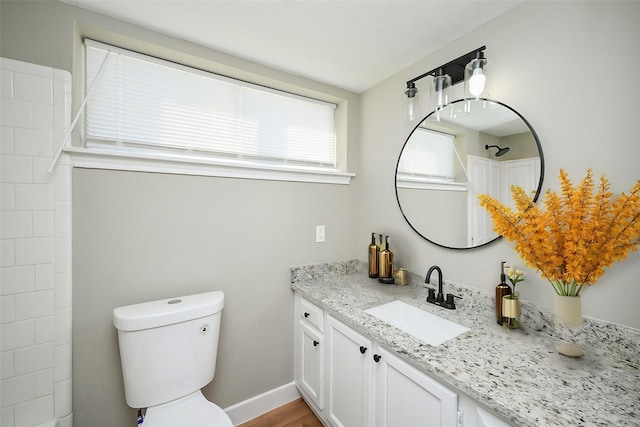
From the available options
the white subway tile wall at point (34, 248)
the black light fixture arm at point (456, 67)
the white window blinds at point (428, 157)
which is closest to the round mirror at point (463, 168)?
the white window blinds at point (428, 157)

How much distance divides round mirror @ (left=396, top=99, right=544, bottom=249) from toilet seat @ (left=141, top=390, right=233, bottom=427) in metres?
1.44

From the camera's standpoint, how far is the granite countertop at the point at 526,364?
72 centimetres

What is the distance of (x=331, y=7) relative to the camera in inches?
50.2

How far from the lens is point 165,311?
4.30ft

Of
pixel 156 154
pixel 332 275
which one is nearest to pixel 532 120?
pixel 332 275

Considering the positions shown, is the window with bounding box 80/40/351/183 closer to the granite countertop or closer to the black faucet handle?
the black faucet handle

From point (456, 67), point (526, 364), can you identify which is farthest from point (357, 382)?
point (456, 67)

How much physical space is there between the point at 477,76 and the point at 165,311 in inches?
74.3

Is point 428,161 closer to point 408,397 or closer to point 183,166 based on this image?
point 408,397

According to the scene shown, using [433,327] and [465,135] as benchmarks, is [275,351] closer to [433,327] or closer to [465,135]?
[433,327]

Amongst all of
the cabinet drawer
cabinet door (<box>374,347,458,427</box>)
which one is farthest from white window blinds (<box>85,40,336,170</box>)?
cabinet door (<box>374,347,458,427</box>)

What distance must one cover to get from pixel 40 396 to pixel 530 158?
2.45 m

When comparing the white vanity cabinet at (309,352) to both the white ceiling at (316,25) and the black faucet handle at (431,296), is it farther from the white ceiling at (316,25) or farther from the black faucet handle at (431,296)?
the white ceiling at (316,25)

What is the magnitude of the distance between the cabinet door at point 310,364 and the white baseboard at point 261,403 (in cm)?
10
